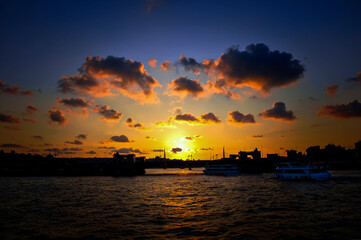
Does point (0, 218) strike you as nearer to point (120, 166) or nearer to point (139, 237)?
point (139, 237)

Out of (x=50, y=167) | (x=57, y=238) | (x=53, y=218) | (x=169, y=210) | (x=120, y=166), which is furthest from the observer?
(x=50, y=167)

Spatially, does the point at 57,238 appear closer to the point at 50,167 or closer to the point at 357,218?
the point at 357,218

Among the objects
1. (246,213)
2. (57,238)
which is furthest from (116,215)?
(246,213)

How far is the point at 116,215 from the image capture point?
34.8 meters

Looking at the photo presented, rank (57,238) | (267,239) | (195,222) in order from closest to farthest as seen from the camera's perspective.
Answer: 1. (267,239)
2. (57,238)
3. (195,222)

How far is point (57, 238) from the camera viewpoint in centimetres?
2373

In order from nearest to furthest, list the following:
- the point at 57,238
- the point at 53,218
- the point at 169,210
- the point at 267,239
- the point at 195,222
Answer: the point at 267,239, the point at 57,238, the point at 195,222, the point at 53,218, the point at 169,210

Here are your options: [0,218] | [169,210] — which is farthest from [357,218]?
[0,218]

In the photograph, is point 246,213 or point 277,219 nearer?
point 277,219

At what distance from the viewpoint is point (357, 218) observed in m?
30.4

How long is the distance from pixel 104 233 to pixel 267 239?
16.4 metres

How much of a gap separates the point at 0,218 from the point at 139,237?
24238mm

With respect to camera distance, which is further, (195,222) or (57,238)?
(195,222)

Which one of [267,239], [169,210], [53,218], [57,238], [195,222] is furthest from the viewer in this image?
[169,210]
